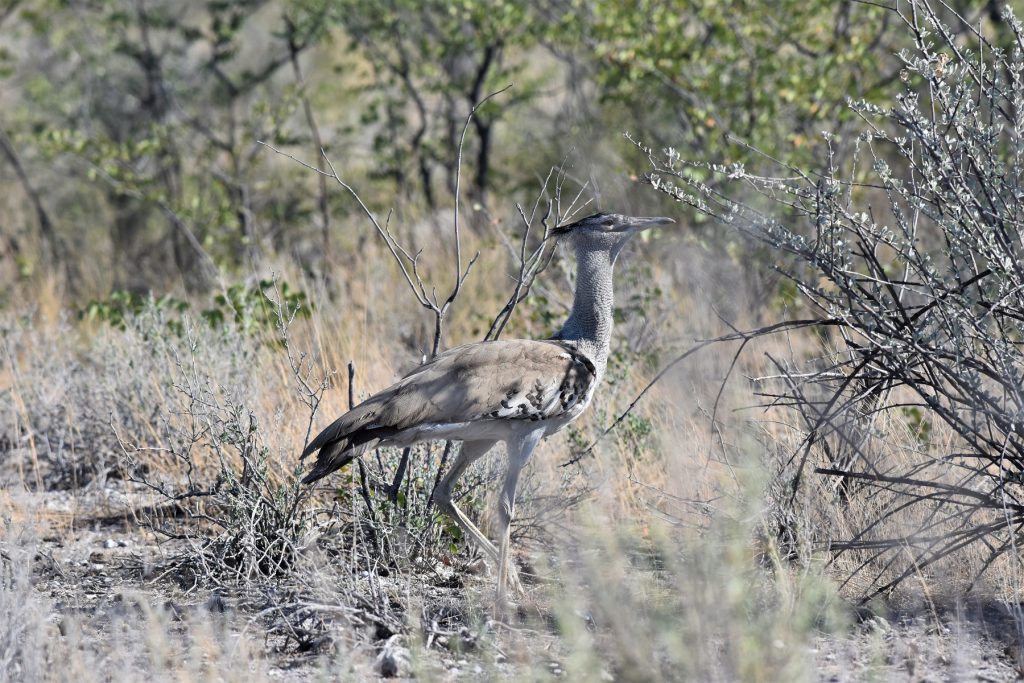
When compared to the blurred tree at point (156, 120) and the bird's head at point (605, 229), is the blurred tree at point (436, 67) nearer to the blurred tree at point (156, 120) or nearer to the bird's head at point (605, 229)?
the blurred tree at point (156, 120)

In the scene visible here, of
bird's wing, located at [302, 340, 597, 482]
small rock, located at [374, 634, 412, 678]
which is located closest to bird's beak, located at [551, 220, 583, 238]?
bird's wing, located at [302, 340, 597, 482]

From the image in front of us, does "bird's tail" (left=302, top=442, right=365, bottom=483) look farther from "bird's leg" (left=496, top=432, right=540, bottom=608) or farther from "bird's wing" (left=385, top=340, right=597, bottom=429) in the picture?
"bird's leg" (left=496, top=432, right=540, bottom=608)

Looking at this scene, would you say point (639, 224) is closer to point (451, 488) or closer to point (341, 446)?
point (451, 488)

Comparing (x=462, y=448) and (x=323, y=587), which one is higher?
(x=462, y=448)

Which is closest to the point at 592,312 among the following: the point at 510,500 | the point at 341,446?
the point at 510,500

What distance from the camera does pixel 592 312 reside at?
445 centimetres

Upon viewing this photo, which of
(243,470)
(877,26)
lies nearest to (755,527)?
(243,470)

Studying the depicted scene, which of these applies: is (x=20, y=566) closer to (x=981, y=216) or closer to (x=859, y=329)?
(x=859, y=329)

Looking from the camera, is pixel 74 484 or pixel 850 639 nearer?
pixel 850 639

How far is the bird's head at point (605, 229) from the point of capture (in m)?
4.51

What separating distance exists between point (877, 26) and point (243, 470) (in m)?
5.74

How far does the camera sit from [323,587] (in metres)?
3.70

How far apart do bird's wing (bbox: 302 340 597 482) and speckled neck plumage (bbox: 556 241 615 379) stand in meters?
0.09

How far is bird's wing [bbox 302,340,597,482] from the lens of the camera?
3.97 meters
